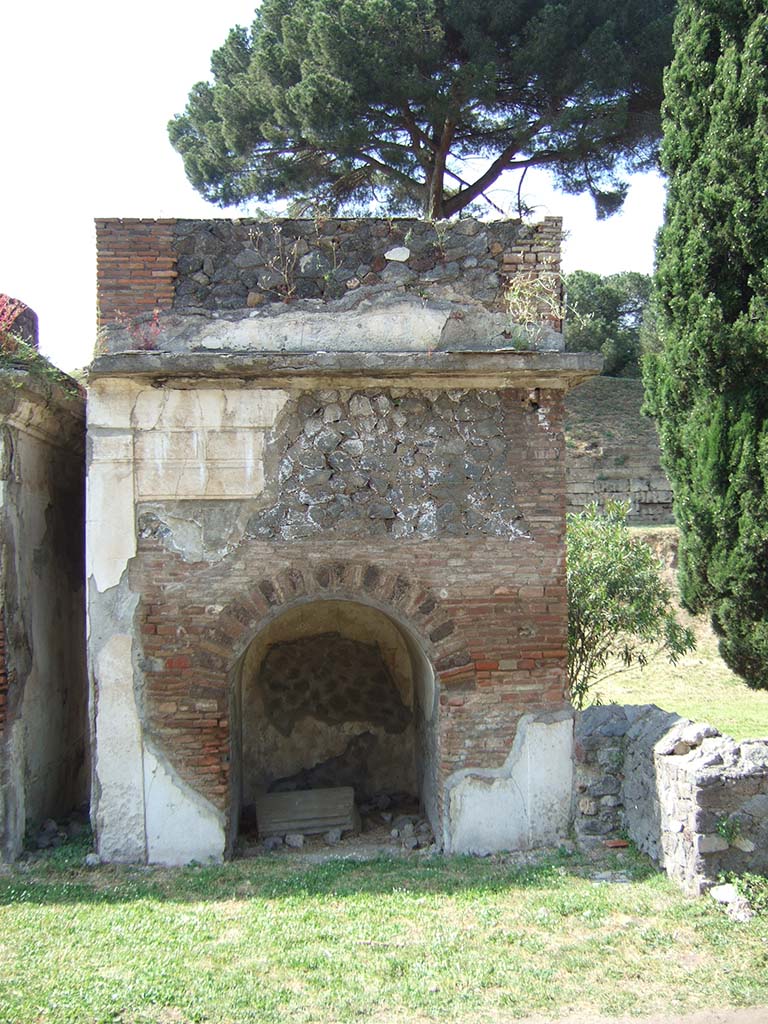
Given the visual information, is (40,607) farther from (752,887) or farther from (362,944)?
(752,887)

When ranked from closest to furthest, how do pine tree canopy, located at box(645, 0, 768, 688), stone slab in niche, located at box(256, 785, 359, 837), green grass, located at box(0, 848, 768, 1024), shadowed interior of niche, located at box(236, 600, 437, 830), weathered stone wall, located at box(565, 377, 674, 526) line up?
1. green grass, located at box(0, 848, 768, 1024)
2. stone slab in niche, located at box(256, 785, 359, 837)
3. pine tree canopy, located at box(645, 0, 768, 688)
4. shadowed interior of niche, located at box(236, 600, 437, 830)
5. weathered stone wall, located at box(565, 377, 674, 526)

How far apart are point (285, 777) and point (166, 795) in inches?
93.1

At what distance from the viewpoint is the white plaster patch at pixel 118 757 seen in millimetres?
6645

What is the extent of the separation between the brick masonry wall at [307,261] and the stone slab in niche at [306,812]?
418 centimetres

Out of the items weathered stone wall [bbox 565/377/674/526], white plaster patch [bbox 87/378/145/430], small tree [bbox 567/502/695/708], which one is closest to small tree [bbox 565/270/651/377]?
weathered stone wall [bbox 565/377/674/526]

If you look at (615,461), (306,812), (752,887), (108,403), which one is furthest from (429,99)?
(752,887)

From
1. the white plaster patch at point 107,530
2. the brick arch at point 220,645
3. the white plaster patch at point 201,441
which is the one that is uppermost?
the white plaster patch at point 201,441

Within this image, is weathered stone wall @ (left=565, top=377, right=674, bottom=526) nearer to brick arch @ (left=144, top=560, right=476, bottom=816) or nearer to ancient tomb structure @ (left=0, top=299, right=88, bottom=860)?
ancient tomb structure @ (left=0, top=299, right=88, bottom=860)

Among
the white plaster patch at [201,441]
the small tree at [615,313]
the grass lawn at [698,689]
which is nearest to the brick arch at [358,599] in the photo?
the white plaster patch at [201,441]

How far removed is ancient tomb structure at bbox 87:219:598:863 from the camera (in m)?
6.66

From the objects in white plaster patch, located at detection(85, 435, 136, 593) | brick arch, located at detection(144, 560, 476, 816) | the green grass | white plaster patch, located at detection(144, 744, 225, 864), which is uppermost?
white plaster patch, located at detection(85, 435, 136, 593)

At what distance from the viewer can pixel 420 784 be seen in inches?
331

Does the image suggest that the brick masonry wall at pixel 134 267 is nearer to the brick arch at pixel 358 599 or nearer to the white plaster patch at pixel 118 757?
the brick arch at pixel 358 599

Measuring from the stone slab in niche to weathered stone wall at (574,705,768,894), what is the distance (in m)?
2.07
